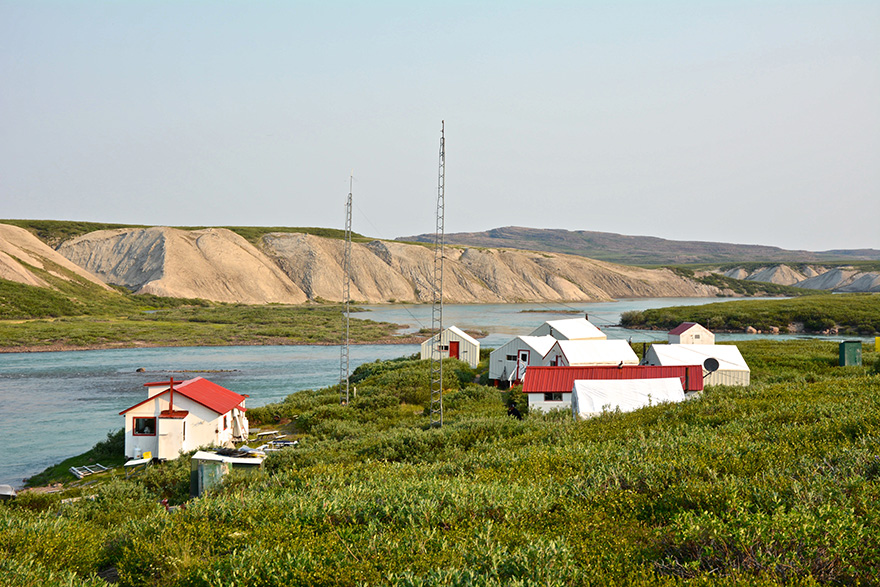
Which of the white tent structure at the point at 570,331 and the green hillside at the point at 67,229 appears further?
the green hillside at the point at 67,229

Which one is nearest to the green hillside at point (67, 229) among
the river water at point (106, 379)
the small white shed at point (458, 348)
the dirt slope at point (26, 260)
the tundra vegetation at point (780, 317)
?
the dirt slope at point (26, 260)

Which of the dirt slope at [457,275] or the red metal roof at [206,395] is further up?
the dirt slope at [457,275]

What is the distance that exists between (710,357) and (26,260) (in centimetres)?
9526

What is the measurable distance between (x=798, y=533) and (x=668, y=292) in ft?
560

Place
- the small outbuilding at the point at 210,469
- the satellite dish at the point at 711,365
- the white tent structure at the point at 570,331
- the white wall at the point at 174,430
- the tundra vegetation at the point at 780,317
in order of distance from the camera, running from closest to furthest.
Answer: the small outbuilding at the point at 210,469, the white wall at the point at 174,430, the satellite dish at the point at 711,365, the white tent structure at the point at 570,331, the tundra vegetation at the point at 780,317

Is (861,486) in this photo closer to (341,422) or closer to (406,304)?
(341,422)

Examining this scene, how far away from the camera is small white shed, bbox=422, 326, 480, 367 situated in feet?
132

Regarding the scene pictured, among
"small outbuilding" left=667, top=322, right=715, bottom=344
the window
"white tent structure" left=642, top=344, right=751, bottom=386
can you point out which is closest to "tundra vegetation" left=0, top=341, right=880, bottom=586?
the window

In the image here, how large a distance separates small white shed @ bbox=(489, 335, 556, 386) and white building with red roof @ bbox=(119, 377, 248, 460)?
1590cm

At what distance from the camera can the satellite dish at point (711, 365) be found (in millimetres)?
28016

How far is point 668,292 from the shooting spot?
16412cm

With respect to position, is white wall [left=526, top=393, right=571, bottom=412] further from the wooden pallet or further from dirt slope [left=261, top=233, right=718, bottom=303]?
dirt slope [left=261, top=233, right=718, bottom=303]

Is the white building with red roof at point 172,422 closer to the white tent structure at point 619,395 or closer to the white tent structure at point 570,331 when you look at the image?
the white tent structure at point 619,395

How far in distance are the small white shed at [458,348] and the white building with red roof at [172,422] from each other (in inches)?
805
